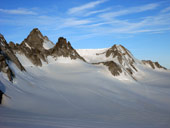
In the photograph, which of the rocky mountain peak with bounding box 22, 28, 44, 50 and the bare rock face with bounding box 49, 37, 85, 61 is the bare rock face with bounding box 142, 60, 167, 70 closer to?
the bare rock face with bounding box 49, 37, 85, 61

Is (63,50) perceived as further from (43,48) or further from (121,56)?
(121,56)

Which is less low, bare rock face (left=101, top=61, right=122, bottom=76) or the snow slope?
bare rock face (left=101, top=61, right=122, bottom=76)

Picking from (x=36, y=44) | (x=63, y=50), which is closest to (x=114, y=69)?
(x=63, y=50)

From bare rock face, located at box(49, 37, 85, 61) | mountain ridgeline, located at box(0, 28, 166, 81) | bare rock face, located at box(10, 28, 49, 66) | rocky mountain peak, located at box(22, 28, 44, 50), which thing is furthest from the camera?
rocky mountain peak, located at box(22, 28, 44, 50)

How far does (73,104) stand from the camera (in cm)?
2236

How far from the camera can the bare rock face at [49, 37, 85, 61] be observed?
2066 inches

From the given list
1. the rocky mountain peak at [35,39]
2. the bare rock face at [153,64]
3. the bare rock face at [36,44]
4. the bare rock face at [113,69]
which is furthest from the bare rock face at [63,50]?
the bare rock face at [153,64]

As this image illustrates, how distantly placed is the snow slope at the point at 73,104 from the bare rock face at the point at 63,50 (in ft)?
14.9

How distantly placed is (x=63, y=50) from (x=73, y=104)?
32320 millimetres

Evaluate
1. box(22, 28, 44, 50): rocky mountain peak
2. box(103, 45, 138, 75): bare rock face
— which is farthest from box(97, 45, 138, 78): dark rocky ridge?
box(22, 28, 44, 50): rocky mountain peak

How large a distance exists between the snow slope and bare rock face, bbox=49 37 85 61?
179 inches

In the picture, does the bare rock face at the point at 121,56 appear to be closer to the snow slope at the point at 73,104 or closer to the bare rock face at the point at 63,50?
the bare rock face at the point at 63,50

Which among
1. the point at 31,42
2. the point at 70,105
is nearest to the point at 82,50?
the point at 31,42

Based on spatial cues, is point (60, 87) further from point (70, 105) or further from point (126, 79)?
point (126, 79)
